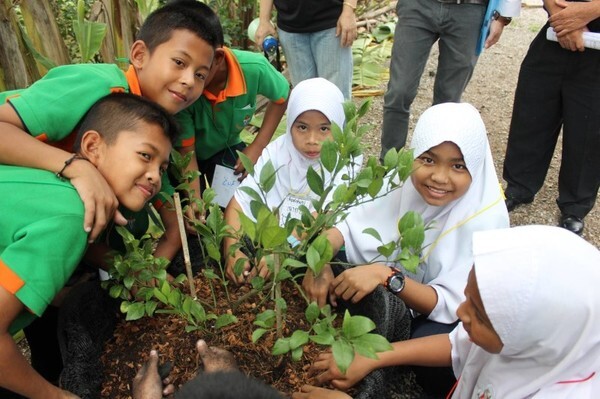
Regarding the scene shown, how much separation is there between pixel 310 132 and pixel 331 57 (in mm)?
959

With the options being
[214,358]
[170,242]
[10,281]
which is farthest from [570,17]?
[10,281]

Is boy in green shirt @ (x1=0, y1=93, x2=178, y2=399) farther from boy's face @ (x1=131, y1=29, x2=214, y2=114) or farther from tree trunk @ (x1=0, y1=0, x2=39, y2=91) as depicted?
tree trunk @ (x1=0, y1=0, x2=39, y2=91)

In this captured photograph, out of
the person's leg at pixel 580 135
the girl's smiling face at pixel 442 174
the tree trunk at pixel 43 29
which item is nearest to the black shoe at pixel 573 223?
the person's leg at pixel 580 135

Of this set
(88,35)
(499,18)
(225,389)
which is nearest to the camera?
(225,389)

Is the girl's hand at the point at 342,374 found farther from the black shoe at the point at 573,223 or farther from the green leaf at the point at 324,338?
the black shoe at the point at 573,223

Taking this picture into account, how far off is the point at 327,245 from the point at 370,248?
2.11ft

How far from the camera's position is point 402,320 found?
3.97 feet

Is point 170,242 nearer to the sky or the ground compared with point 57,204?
nearer to the ground

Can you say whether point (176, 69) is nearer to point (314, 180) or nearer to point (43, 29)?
point (314, 180)

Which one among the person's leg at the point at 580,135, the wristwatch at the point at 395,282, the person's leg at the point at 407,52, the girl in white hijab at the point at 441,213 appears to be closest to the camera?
the wristwatch at the point at 395,282

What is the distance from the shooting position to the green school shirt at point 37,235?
3.01 ft

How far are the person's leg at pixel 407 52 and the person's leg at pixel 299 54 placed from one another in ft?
1.50

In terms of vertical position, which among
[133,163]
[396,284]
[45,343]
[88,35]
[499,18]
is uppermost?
[499,18]

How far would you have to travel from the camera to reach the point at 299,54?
2.70 m
